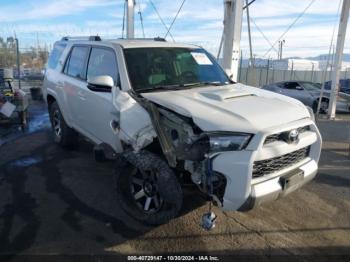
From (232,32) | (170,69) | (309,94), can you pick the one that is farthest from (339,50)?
(170,69)

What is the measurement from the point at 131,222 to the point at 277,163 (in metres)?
1.76

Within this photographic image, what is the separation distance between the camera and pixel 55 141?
7543 millimetres

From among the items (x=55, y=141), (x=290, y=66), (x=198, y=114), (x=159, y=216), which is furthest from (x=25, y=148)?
(x=290, y=66)

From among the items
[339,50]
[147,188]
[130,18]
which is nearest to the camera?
[147,188]

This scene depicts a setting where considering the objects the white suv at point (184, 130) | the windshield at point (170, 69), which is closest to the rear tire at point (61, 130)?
the white suv at point (184, 130)

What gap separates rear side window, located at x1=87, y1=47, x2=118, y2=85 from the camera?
4.91 metres

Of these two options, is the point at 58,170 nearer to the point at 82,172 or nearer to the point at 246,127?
the point at 82,172

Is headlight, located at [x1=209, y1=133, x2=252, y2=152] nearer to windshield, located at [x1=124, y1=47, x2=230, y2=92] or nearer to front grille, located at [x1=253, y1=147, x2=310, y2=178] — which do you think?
front grille, located at [x1=253, y1=147, x2=310, y2=178]

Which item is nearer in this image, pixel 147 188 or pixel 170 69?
pixel 147 188

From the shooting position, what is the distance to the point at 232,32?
793cm

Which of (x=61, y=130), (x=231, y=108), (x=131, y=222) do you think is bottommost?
(x=131, y=222)

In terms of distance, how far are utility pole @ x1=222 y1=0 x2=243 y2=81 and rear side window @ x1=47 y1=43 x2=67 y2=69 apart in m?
3.41

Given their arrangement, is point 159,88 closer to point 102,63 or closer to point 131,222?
point 102,63

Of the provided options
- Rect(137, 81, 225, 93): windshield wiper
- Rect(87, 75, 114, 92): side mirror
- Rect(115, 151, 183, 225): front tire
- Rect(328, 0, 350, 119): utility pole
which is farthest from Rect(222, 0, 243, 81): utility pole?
Rect(328, 0, 350, 119): utility pole
